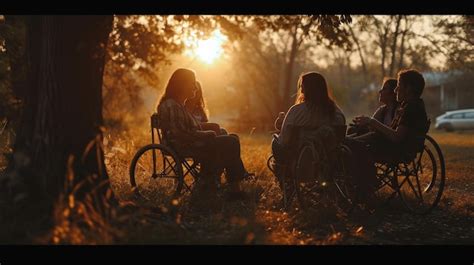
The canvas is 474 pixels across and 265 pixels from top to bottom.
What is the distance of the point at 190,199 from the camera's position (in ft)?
22.9

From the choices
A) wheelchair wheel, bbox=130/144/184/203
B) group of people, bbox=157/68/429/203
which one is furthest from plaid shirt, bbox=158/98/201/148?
wheelchair wheel, bbox=130/144/184/203

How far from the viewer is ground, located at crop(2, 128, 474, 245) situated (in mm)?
4719

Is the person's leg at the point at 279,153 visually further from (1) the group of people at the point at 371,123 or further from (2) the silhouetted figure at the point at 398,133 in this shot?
(2) the silhouetted figure at the point at 398,133

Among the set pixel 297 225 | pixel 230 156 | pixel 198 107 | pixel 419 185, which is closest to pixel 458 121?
pixel 198 107

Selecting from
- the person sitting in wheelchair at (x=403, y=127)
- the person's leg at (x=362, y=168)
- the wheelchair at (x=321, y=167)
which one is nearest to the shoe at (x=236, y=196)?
the wheelchair at (x=321, y=167)

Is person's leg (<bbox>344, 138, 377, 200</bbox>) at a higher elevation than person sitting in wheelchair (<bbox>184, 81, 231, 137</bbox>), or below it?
below

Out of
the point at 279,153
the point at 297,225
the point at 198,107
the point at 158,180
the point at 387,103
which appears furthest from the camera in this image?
the point at 198,107

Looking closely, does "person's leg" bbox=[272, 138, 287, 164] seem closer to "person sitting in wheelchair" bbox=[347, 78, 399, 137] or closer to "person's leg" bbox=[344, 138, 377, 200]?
"person's leg" bbox=[344, 138, 377, 200]

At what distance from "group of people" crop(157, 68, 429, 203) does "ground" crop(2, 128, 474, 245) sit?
1.43ft

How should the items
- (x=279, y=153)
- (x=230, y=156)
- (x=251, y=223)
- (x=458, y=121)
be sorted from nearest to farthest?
(x=251, y=223) < (x=279, y=153) < (x=230, y=156) < (x=458, y=121)

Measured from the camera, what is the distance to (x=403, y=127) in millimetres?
6520

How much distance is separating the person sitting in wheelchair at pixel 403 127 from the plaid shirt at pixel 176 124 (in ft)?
6.52

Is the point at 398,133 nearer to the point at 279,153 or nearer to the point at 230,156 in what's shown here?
the point at 279,153

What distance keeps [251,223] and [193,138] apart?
2.28 metres
